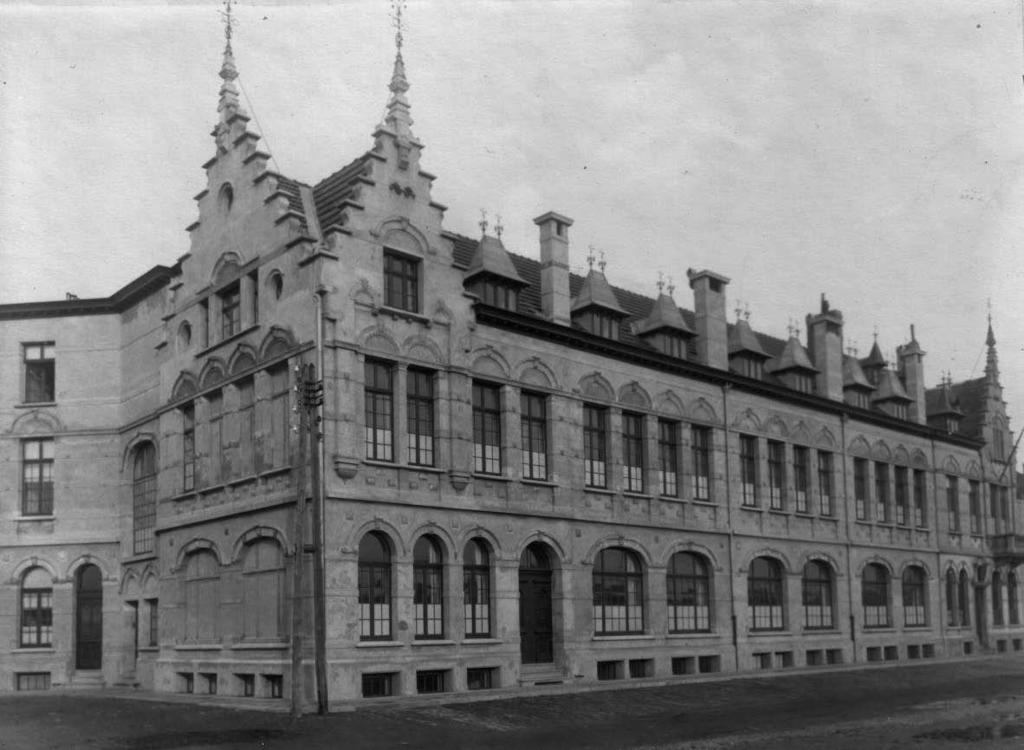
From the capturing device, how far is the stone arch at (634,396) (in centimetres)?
3803

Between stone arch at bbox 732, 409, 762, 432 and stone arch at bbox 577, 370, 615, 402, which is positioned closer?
stone arch at bbox 577, 370, 615, 402

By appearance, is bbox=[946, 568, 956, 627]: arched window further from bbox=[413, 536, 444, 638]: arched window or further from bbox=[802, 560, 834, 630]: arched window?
bbox=[413, 536, 444, 638]: arched window

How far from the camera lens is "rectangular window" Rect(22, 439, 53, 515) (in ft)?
132

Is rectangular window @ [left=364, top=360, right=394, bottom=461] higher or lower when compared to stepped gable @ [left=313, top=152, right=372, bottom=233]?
lower

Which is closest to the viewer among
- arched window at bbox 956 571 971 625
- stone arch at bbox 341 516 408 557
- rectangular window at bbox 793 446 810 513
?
stone arch at bbox 341 516 408 557

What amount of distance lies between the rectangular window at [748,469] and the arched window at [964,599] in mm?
15956

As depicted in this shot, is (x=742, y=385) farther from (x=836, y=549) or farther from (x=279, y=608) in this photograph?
(x=279, y=608)

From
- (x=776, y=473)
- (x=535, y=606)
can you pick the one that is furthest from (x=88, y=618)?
(x=776, y=473)

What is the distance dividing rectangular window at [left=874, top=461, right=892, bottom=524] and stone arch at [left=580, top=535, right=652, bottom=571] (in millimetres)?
15728

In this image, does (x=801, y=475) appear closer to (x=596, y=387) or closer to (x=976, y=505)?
(x=596, y=387)

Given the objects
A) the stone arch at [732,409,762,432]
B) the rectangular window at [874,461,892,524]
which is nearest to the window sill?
the stone arch at [732,409,762,432]

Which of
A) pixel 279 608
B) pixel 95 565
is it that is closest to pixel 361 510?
pixel 279 608

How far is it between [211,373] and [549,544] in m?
10.8

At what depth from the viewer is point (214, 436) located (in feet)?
110
